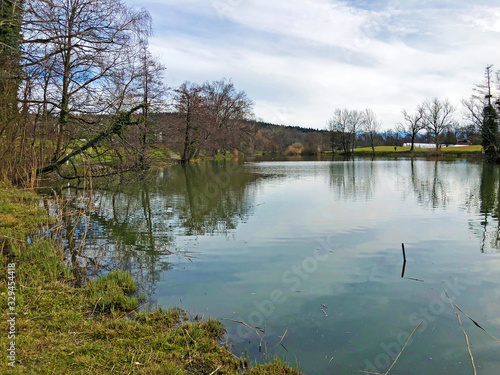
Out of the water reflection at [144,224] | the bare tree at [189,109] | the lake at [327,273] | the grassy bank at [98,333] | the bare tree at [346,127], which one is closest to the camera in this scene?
the grassy bank at [98,333]

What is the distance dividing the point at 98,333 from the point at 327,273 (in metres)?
3.89

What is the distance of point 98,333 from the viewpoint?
3580 millimetres

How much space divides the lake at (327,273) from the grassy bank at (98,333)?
41 cm

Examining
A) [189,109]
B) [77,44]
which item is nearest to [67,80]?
[77,44]

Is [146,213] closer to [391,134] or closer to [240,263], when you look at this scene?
[240,263]

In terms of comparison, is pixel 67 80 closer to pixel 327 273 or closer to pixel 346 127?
pixel 327 273

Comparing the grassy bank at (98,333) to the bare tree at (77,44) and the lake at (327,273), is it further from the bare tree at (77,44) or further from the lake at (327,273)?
the bare tree at (77,44)

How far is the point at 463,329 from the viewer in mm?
4203

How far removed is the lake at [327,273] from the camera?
3809mm

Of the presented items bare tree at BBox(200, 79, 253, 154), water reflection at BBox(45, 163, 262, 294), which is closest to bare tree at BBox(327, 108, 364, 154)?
bare tree at BBox(200, 79, 253, 154)

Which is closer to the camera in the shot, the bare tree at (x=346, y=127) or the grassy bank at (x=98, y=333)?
the grassy bank at (x=98, y=333)

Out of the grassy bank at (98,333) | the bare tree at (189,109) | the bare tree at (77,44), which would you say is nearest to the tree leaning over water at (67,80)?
the bare tree at (77,44)

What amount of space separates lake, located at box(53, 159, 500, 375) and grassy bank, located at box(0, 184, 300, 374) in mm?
407

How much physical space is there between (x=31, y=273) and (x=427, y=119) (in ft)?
254
